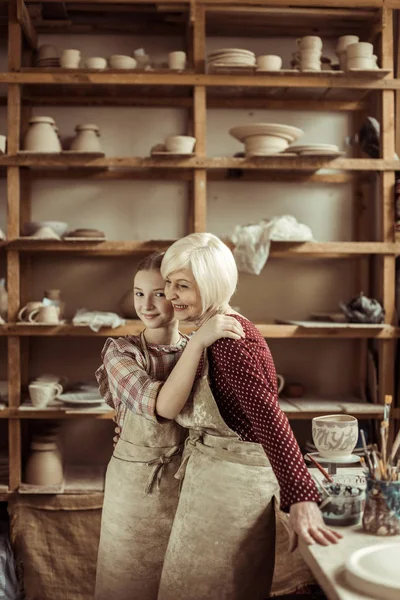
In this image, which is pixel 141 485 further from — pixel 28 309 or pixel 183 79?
pixel 183 79

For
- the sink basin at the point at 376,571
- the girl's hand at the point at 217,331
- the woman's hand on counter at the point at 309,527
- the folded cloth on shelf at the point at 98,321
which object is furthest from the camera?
the folded cloth on shelf at the point at 98,321

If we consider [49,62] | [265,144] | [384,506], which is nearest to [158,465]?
[384,506]

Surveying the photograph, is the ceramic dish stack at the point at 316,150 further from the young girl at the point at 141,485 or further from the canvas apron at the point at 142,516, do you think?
the canvas apron at the point at 142,516

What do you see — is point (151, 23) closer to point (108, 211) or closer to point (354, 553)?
point (108, 211)

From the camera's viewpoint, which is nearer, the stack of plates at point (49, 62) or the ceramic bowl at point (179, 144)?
the ceramic bowl at point (179, 144)

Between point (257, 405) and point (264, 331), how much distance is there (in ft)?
6.92

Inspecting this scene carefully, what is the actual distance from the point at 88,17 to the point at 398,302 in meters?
2.47

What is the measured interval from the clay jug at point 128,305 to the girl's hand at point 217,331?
82.4 inches

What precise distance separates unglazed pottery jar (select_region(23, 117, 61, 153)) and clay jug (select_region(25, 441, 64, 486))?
62.9 inches

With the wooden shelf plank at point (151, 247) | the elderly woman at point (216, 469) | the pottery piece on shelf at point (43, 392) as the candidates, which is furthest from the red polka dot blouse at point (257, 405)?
the pottery piece on shelf at point (43, 392)

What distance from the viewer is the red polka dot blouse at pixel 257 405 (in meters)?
1.62

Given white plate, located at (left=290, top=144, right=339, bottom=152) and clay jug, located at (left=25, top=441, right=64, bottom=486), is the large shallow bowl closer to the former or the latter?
white plate, located at (left=290, top=144, right=339, bottom=152)

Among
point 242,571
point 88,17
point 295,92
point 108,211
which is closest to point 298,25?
point 295,92

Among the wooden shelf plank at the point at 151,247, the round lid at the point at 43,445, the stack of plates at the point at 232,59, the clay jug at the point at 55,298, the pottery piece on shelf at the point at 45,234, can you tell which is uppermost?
the stack of plates at the point at 232,59
